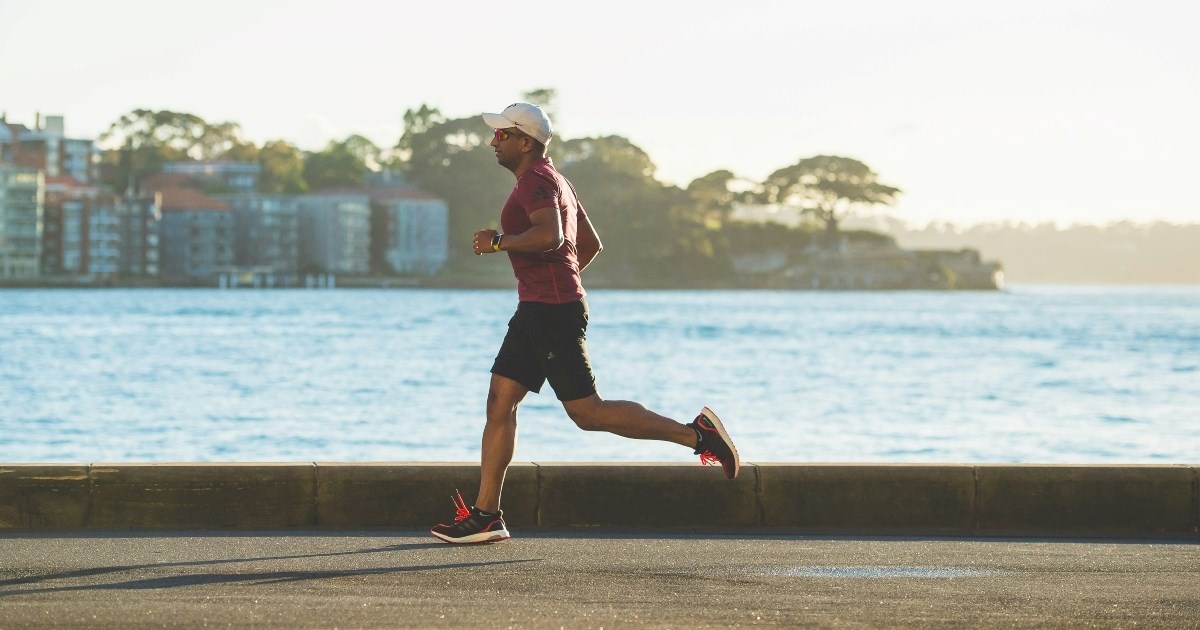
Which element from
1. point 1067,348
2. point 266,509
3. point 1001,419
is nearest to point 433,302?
point 1067,348

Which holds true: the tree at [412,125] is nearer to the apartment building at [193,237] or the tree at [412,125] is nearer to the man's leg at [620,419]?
the apartment building at [193,237]

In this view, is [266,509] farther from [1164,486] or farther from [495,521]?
[1164,486]

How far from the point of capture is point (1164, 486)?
25.5ft

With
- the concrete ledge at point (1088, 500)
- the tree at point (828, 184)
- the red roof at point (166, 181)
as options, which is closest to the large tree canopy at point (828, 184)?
the tree at point (828, 184)

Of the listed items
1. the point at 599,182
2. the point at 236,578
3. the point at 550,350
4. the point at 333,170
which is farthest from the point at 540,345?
the point at 333,170

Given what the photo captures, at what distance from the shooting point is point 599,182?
15775 centimetres

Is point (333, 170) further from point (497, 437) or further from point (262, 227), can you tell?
point (497, 437)

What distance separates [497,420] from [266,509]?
49.6 inches

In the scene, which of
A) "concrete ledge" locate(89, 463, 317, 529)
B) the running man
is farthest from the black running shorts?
"concrete ledge" locate(89, 463, 317, 529)

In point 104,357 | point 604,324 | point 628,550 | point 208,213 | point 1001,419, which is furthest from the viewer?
point 208,213

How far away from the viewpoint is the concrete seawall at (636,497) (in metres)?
7.51

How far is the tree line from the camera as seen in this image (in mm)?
159500

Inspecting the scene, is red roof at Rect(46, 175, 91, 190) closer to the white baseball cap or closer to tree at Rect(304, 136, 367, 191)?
Result: tree at Rect(304, 136, 367, 191)

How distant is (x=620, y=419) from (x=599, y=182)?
151403 mm
